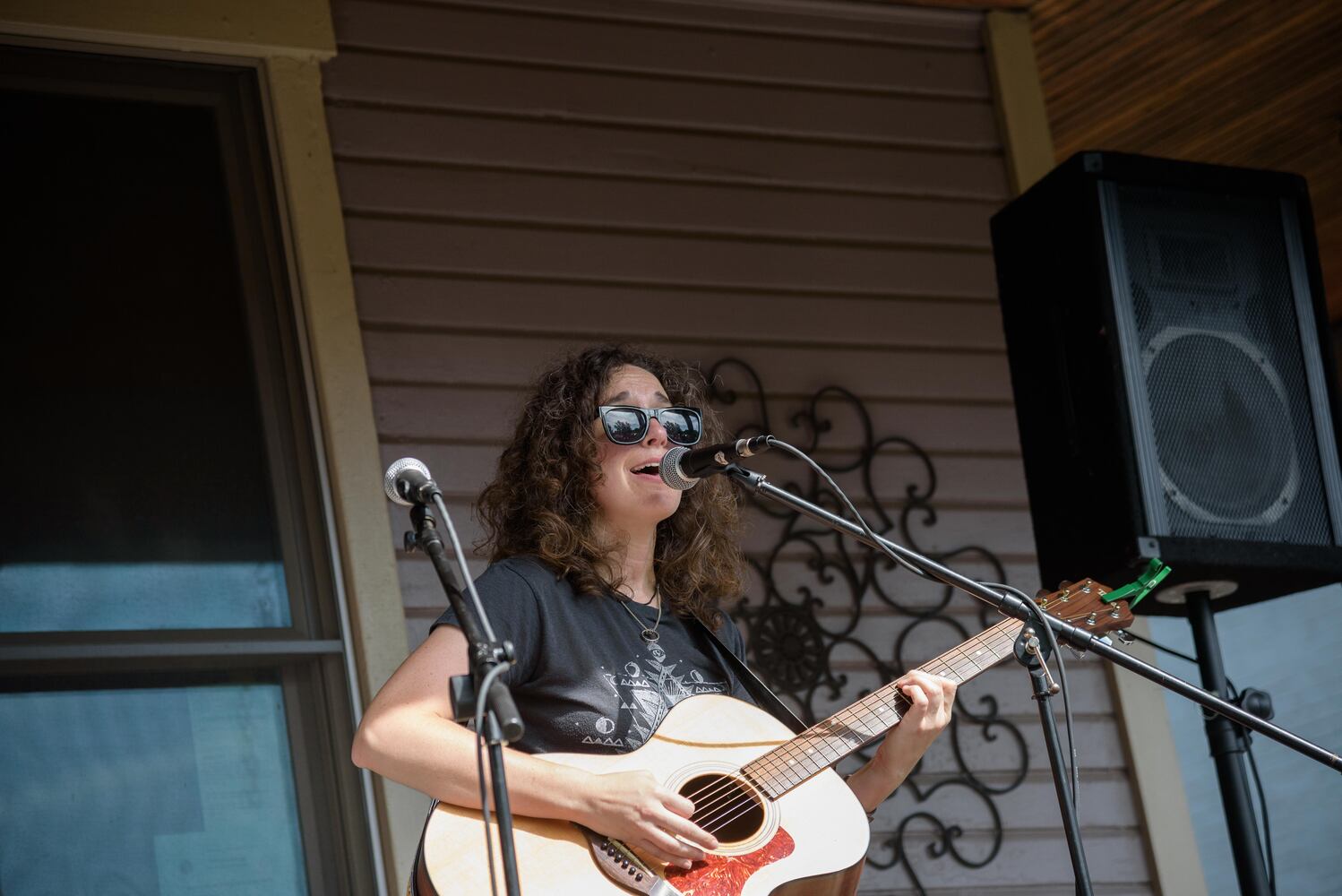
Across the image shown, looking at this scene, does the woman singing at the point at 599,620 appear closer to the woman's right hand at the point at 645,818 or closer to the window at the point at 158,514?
the woman's right hand at the point at 645,818

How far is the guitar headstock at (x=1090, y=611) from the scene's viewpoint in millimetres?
2508

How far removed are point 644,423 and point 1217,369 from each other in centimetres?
134

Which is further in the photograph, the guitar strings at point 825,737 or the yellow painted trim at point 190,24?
the yellow painted trim at point 190,24

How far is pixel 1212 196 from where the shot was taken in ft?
11.3

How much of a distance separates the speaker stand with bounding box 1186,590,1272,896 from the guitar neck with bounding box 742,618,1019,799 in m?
0.64

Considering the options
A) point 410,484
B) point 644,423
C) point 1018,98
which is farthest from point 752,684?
point 1018,98

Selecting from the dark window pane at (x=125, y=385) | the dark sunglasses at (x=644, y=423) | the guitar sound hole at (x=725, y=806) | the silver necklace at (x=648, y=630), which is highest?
the dark window pane at (x=125, y=385)

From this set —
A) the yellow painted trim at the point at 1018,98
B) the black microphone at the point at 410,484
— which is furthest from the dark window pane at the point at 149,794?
the yellow painted trim at the point at 1018,98

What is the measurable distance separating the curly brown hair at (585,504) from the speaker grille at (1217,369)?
86 cm

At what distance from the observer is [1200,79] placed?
14.9ft

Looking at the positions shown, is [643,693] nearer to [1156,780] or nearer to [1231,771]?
[1231,771]

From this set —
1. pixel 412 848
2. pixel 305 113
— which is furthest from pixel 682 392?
pixel 305 113

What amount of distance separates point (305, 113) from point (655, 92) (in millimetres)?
905

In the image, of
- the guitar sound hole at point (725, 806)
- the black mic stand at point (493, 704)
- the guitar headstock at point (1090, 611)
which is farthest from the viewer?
the guitar headstock at point (1090, 611)
